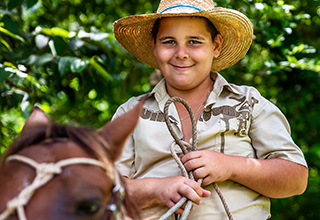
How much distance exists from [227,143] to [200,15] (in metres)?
0.68

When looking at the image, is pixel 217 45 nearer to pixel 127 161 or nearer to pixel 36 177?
pixel 127 161

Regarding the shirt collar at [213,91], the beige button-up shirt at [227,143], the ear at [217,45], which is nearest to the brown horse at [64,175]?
the beige button-up shirt at [227,143]

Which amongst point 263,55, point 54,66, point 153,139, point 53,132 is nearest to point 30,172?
point 53,132

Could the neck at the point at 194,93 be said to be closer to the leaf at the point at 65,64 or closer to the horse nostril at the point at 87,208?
the leaf at the point at 65,64

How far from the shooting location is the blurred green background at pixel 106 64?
2.99m

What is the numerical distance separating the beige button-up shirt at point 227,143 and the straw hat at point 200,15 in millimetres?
397

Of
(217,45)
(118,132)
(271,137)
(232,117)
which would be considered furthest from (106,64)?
(118,132)

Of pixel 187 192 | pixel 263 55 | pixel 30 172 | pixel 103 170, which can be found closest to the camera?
pixel 30 172

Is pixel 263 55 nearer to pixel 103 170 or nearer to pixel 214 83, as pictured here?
pixel 214 83

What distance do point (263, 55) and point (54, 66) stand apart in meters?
1.96

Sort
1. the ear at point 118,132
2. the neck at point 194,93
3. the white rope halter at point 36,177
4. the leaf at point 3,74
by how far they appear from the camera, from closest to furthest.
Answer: the white rope halter at point 36,177 < the ear at point 118,132 < the neck at point 194,93 < the leaf at point 3,74

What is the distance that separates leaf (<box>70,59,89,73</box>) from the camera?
9.17ft

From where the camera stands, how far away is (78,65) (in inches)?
111

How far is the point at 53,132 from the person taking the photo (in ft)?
3.78
